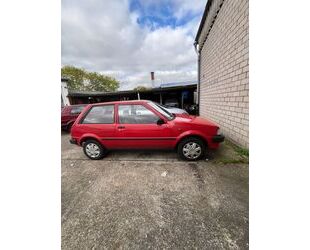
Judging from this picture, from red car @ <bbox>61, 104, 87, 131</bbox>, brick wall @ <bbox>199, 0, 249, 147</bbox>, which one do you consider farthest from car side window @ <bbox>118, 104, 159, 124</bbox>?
red car @ <bbox>61, 104, 87, 131</bbox>

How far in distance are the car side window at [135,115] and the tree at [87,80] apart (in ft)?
108

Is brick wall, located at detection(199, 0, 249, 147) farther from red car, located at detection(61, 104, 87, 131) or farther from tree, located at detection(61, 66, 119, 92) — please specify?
tree, located at detection(61, 66, 119, 92)

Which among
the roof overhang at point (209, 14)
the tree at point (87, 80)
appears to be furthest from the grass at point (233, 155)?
the tree at point (87, 80)

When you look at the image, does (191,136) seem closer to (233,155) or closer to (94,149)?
(233,155)

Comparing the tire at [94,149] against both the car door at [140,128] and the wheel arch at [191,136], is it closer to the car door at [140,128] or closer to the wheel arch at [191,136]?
the car door at [140,128]

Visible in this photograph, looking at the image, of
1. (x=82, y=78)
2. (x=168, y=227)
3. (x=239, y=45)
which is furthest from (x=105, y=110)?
(x=82, y=78)

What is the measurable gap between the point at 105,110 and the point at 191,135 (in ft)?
7.13

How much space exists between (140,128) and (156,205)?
1.67 m

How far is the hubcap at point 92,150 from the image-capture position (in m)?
3.70

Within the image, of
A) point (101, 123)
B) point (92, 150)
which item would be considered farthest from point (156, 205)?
point (92, 150)

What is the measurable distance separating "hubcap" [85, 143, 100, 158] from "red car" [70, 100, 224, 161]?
6cm

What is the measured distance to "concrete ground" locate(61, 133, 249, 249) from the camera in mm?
1600

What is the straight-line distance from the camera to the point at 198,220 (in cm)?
180

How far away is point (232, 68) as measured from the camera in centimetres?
407
